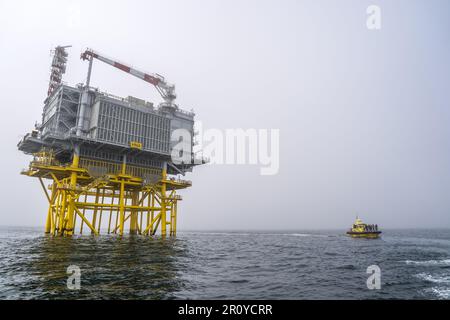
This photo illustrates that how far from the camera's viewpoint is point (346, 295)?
1282 centimetres

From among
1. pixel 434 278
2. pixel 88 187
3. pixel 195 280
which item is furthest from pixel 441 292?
pixel 88 187

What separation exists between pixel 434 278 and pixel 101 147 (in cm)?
4161

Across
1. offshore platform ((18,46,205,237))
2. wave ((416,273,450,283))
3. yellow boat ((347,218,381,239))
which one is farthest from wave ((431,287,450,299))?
yellow boat ((347,218,381,239))

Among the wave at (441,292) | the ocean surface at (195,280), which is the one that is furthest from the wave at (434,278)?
the wave at (441,292)

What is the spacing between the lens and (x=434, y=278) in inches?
707

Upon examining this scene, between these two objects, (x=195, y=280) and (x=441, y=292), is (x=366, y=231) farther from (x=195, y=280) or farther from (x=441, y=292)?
(x=195, y=280)

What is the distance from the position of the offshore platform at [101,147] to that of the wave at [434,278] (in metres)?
36.9

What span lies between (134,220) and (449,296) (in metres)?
50.6

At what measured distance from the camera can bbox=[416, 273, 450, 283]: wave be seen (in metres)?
17.3

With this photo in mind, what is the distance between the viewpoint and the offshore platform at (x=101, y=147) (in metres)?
40.7

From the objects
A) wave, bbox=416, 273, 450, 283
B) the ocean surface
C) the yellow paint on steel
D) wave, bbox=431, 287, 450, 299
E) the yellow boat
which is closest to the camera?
the ocean surface

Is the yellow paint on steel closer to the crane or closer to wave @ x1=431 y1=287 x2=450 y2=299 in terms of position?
the crane

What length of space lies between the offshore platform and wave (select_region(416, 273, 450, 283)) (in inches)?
1452
